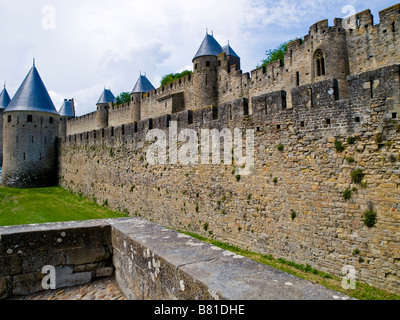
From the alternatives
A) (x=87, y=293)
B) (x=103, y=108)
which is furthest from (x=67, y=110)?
(x=87, y=293)

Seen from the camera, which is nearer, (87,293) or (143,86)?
(87,293)

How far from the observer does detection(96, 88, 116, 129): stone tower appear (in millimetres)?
37656

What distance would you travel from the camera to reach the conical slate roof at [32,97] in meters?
25.1

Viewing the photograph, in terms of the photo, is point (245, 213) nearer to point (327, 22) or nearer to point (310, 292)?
point (310, 292)

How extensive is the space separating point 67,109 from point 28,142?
20980 mm

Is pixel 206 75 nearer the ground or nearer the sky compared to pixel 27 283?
nearer the sky

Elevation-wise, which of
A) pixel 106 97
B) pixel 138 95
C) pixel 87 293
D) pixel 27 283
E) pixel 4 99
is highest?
pixel 4 99

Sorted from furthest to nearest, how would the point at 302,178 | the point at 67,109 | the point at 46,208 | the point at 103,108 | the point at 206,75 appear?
the point at 67,109, the point at 103,108, the point at 206,75, the point at 46,208, the point at 302,178

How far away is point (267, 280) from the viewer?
2.40 metres

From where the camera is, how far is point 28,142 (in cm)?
2525

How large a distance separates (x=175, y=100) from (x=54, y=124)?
11000 mm

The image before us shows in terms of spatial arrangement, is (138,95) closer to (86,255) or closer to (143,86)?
(143,86)

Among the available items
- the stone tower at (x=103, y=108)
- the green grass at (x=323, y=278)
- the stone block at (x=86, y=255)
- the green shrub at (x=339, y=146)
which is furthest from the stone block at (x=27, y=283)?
the stone tower at (x=103, y=108)
